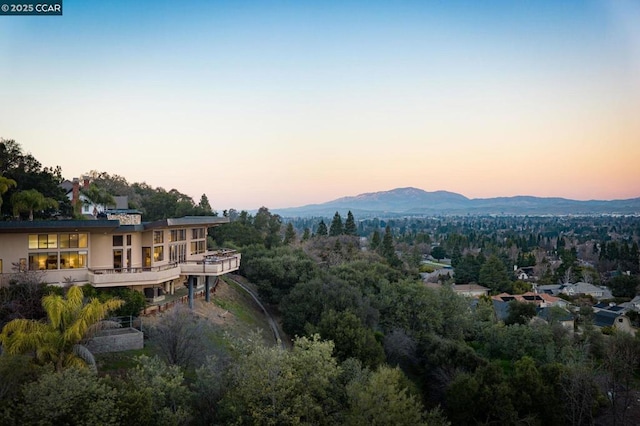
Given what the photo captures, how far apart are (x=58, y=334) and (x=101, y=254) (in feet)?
35.4

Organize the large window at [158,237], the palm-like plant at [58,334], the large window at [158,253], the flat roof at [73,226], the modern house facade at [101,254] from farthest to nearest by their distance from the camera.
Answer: the large window at [158,253] < the large window at [158,237] < the modern house facade at [101,254] < the flat roof at [73,226] < the palm-like plant at [58,334]

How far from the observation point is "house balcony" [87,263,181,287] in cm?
2308

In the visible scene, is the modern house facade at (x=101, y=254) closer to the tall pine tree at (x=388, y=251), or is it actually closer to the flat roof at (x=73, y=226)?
the flat roof at (x=73, y=226)

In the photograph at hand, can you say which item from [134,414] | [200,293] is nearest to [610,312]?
[200,293]

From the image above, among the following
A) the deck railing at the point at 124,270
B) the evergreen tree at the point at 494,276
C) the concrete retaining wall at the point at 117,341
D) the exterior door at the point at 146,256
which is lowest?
the evergreen tree at the point at 494,276

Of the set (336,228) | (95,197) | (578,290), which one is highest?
(95,197)

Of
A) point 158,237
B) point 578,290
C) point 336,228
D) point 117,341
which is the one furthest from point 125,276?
point 578,290

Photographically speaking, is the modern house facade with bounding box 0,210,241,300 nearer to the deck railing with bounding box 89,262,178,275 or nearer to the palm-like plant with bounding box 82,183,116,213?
the deck railing with bounding box 89,262,178,275

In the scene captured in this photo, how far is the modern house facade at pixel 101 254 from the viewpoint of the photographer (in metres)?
22.5

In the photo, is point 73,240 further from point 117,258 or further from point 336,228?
point 336,228

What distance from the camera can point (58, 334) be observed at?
48.6 feet

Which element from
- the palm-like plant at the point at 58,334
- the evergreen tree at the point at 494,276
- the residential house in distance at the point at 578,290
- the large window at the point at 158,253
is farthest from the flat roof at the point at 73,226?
the residential house in distance at the point at 578,290

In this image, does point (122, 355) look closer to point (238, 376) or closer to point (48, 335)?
point (48, 335)

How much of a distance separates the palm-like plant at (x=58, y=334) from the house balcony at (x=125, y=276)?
7244 millimetres
